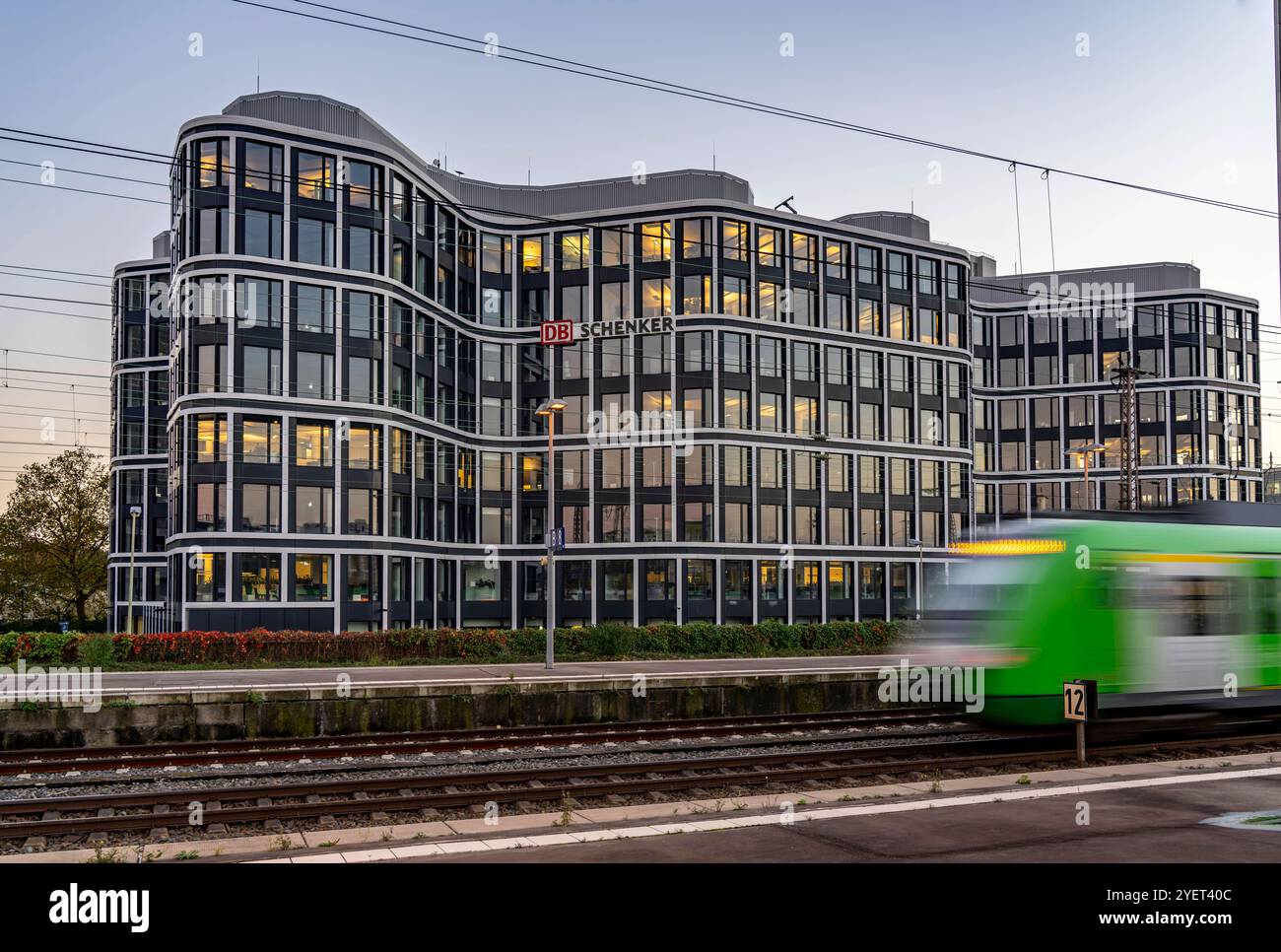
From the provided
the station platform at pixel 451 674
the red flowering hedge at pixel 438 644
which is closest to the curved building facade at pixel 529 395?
the red flowering hedge at pixel 438 644

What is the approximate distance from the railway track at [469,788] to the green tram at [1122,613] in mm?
1075

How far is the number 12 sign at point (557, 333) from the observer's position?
53469mm

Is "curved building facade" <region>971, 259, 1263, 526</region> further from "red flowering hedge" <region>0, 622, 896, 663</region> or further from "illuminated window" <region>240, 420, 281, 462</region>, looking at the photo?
"illuminated window" <region>240, 420, 281, 462</region>

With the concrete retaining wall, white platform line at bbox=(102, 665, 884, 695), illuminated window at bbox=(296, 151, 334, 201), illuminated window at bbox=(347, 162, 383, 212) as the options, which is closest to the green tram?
the concrete retaining wall

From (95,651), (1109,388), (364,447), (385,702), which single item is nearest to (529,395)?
(364,447)

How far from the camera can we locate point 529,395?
2680 inches

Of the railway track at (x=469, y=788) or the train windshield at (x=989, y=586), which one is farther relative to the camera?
the train windshield at (x=989, y=586)

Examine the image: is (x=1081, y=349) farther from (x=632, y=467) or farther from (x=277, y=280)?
(x=277, y=280)

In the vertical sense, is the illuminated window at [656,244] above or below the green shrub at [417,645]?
above

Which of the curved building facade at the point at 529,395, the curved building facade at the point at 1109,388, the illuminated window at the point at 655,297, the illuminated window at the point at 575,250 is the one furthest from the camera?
the curved building facade at the point at 1109,388

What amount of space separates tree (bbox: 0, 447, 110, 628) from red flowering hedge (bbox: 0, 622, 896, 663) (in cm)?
4961

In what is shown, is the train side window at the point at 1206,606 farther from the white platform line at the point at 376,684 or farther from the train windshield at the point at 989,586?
the white platform line at the point at 376,684

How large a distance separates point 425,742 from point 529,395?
5060cm
